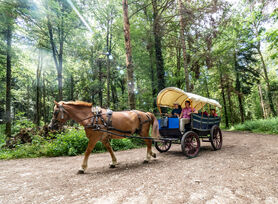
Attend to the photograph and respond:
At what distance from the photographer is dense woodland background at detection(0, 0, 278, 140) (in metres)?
10.1

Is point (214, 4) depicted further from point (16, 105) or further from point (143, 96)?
point (16, 105)

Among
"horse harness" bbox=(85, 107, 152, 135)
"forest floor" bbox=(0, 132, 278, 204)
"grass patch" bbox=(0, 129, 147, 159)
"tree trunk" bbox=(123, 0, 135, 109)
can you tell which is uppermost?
"tree trunk" bbox=(123, 0, 135, 109)

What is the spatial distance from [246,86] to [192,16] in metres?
14.7

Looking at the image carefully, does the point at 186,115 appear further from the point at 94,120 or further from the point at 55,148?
the point at 55,148

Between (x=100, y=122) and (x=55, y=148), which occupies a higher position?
(x=100, y=122)

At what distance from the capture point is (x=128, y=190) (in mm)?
2826

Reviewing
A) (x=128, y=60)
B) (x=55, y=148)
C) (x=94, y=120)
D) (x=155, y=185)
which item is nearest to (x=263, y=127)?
(x=128, y=60)

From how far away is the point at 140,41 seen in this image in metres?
13.1

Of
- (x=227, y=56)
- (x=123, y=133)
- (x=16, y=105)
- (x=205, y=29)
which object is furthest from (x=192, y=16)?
(x=16, y=105)

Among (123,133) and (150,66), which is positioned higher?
(150,66)

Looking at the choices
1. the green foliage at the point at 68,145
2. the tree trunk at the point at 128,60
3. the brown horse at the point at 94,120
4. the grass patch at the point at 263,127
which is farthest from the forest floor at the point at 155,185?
the grass patch at the point at 263,127

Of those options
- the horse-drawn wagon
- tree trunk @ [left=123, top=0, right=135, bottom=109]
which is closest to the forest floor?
the horse-drawn wagon

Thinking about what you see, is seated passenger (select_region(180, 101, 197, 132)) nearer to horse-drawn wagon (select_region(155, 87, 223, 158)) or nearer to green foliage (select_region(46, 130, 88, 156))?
horse-drawn wagon (select_region(155, 87, 223, 158))

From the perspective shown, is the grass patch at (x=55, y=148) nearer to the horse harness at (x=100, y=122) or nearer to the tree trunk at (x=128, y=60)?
the tree trunk at (x=128, y=60)
